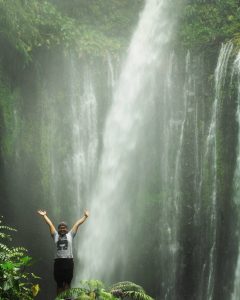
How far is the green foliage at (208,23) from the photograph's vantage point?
16922 mm

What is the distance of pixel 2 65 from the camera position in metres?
14.9

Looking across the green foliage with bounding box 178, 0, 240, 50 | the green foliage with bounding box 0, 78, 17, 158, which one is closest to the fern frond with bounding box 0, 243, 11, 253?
the green foliage with bounding box 0, 78, 17, 158

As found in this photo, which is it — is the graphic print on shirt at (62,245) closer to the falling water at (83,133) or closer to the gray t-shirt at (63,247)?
the gray t-shirt at (63,247)

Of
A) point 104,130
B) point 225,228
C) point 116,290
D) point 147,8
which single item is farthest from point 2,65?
point 116,290

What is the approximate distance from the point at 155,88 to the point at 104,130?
2.39 meters

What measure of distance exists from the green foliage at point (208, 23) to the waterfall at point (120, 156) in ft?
2.29

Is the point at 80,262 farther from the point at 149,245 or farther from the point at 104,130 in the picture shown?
the point at 104,130

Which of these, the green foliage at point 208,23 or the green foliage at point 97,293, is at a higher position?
the green foliage at point 208,23

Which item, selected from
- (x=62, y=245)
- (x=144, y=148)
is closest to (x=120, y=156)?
(x=144, y=148)

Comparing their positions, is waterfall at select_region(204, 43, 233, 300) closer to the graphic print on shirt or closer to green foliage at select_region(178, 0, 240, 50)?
green foliage at select_region(178, 0, 240, 50)

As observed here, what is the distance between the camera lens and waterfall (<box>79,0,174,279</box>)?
16.1 metres

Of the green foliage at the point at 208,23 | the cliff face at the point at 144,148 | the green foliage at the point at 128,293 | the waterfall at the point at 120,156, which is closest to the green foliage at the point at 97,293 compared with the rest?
the green foliage at the point at 128,293

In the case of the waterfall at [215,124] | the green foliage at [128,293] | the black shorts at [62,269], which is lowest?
the green foliage at [128,293]

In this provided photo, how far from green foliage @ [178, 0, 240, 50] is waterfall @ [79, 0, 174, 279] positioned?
0.70 metres
